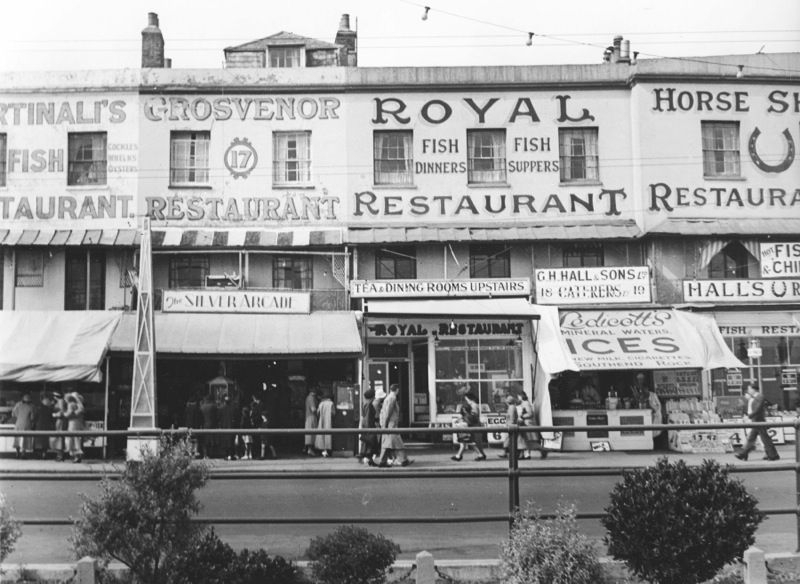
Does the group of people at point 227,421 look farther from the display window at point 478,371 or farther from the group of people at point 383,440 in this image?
the display window at point 478,371

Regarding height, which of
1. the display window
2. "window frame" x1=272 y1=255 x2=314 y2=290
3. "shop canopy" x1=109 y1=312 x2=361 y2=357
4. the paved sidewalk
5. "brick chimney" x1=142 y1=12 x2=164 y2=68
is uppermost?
"brick chimney" x1=142 y1=12 x2=164 y2=68

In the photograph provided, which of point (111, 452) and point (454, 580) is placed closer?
point (454, 580)

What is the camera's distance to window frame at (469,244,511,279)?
24.0 m

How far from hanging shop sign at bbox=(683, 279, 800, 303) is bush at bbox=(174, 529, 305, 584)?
63.8 ft

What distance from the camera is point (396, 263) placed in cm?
2405

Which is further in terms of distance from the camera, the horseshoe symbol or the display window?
the horseshoe symbol

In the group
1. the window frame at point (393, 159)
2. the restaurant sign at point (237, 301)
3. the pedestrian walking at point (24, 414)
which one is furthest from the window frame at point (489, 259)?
the pedestrian walking at point (24, 414)

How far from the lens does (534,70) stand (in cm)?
2461

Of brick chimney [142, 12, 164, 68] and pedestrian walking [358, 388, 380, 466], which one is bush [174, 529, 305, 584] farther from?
brick chimney [142, 12, 164, 68]

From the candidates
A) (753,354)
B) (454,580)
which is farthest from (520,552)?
(753,354)

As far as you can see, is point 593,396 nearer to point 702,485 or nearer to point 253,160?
point 253,160

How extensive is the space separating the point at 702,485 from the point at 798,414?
18180 millimetres

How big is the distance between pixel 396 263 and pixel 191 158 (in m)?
6.72

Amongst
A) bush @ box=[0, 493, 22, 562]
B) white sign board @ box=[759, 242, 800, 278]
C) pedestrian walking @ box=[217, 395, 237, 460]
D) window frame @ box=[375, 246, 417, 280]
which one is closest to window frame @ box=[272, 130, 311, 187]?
window frame @ box=[375, 246, 417, 280]
